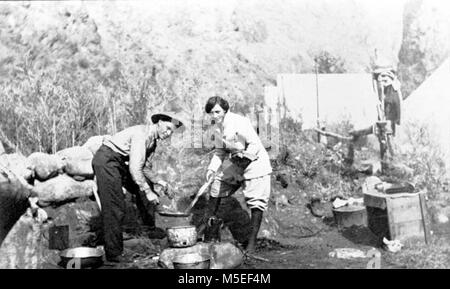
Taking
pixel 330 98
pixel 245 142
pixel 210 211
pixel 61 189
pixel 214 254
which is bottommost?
pixel 214 254

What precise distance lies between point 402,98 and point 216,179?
380 centimetres

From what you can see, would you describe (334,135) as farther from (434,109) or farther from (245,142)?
(245,142)

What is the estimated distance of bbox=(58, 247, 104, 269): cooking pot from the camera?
17.0 feet

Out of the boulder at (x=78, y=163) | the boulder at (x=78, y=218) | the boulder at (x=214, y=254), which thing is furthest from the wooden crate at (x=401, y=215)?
the boulder at (x=78, y=163)

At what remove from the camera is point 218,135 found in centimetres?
618

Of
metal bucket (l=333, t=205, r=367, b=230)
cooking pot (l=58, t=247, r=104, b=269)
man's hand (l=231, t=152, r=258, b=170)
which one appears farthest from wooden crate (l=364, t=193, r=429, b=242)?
cooking pot (l=58, t=247, r=104, b=269)

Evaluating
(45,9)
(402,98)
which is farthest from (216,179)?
(45,9)

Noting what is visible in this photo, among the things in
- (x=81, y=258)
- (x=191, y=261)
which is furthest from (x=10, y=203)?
(x=191, y=261)

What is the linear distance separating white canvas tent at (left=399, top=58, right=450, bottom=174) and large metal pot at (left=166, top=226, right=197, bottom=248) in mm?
4192

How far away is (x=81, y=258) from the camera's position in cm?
517

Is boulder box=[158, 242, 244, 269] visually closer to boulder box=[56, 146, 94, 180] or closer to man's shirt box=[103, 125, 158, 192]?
man's shirt box=[103, 125, 158, 192]

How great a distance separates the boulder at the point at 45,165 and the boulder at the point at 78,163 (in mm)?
108

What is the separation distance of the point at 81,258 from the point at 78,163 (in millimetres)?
1926

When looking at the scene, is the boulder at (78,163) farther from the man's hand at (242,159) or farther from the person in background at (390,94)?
the person in background at (390,94)
